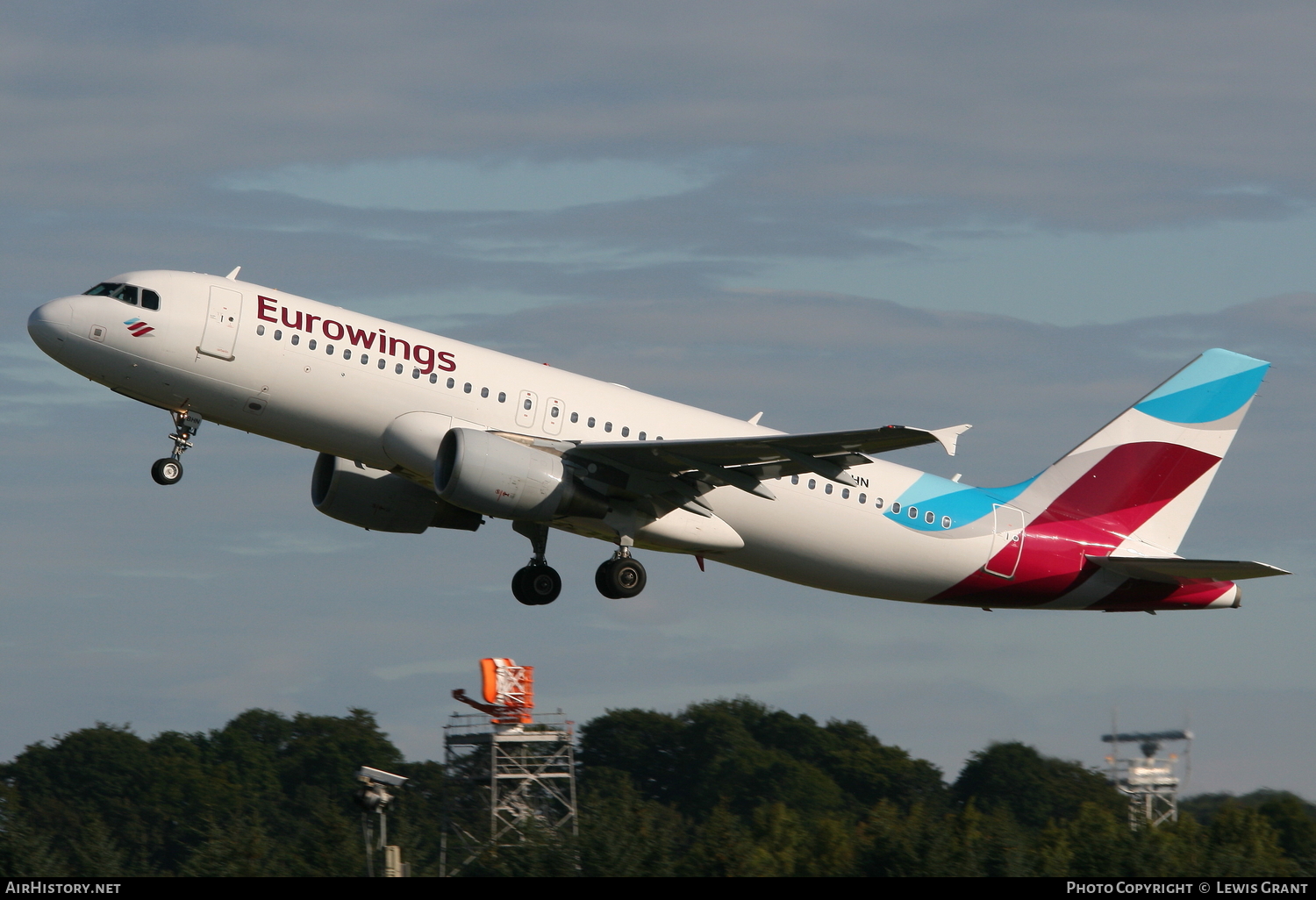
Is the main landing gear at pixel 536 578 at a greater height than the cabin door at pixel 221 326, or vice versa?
the cabin door at pixel 221 326

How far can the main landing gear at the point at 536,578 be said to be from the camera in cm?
4119

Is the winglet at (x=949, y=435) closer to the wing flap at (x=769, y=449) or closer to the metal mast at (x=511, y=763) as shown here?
the wing flap at (x=769, y=449)

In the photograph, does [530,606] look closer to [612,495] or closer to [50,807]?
[612,495]

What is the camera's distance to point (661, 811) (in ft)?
315

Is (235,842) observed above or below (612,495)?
below

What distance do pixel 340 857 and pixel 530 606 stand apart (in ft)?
77.0

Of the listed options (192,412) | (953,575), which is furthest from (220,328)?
(953,575)

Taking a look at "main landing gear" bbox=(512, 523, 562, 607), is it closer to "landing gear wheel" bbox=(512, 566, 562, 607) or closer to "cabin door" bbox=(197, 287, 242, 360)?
"landing gear wheel" bbox=(512, 566, 562, 607)

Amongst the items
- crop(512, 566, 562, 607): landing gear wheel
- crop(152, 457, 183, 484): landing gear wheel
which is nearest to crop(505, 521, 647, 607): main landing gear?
crop(512, 566, 562, 607): landing gear wheel

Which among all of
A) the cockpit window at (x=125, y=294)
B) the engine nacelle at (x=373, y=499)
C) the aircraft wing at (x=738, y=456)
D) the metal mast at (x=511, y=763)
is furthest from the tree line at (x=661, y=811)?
the cockpit window at (x=125, y=294)

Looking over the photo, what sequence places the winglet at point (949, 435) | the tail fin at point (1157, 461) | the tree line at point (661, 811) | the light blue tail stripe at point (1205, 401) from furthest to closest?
1. the tree line at point (661, 811)
2. the light blue tail stripe at point (1205, 401)
3. the tail fin at point (1157, 461)
4. the winglet at point (949, 435)

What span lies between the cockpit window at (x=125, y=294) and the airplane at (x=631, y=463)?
0.17 feet
